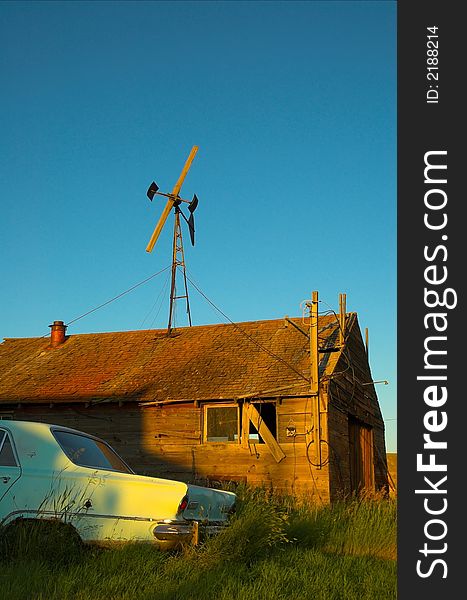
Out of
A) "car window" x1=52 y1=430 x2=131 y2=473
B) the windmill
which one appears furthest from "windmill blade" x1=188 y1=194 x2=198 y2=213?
"car window" x1=52 y1=430 x2=131 y2=473

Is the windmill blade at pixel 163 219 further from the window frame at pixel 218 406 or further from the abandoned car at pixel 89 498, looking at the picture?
the abandoned car at pixel 89 498

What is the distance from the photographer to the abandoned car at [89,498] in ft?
25.0

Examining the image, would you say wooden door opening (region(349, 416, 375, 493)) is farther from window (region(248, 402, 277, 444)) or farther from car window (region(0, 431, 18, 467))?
car window (region(0, 431, 18, 467))

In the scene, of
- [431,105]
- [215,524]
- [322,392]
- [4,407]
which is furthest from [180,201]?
[431,105]

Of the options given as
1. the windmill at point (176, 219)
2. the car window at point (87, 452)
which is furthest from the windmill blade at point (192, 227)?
the car window at point (87, 452)

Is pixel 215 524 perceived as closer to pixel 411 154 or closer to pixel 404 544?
pixel 404 544

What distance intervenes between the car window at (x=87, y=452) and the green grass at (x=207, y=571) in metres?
1.05

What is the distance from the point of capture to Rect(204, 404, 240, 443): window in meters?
19.0

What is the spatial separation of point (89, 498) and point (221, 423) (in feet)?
38.1

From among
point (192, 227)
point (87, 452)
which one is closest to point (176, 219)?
point (192, 227)

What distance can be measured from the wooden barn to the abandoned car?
1024 centimetres

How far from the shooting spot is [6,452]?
7945 millimetres

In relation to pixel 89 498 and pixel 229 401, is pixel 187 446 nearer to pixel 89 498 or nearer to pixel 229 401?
pixel 229 401

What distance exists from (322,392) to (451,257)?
45.3ft
